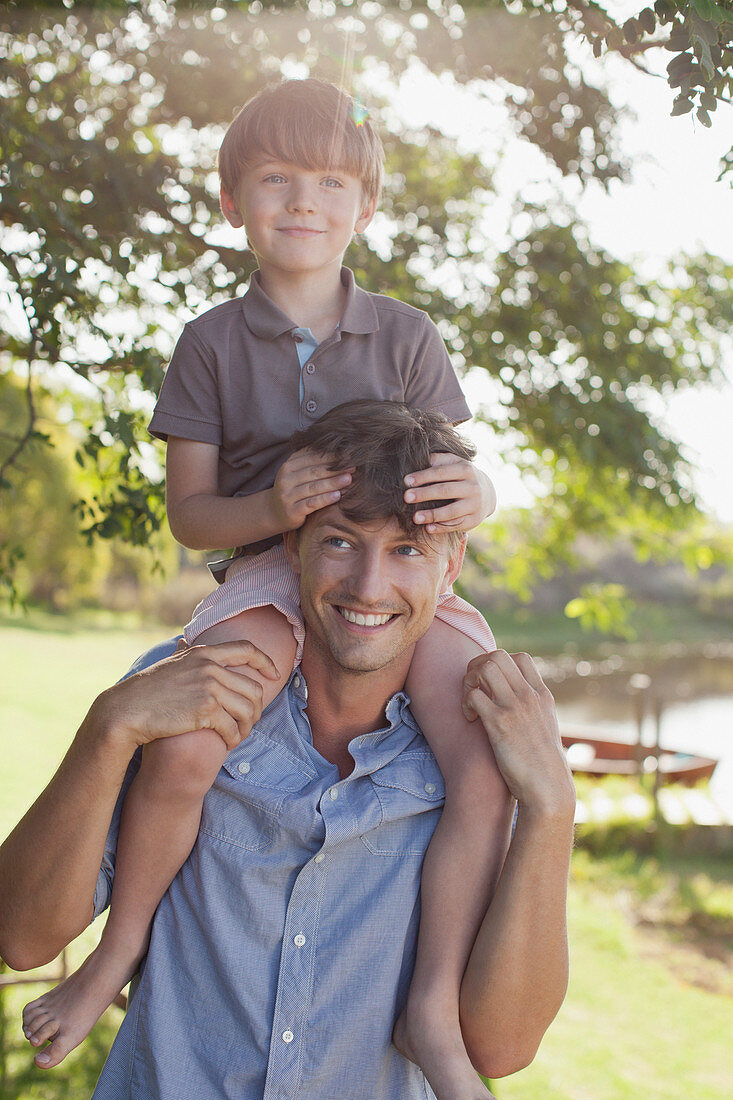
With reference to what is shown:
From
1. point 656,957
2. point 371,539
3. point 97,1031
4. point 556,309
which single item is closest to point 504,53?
point 556,309

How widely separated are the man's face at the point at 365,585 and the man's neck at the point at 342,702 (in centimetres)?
10

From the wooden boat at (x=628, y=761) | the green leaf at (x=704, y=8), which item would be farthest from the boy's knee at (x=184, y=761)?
the wooden boat at (x=628, y=761)

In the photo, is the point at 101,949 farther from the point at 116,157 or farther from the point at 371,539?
the point at 116,157

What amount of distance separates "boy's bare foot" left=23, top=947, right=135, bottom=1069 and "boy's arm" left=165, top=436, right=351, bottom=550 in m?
0.91

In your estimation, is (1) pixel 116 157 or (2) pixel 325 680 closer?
(2) pixel 325 680

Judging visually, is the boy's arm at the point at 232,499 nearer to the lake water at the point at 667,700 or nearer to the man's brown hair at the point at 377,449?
the man's brown hair at the point at 377,449

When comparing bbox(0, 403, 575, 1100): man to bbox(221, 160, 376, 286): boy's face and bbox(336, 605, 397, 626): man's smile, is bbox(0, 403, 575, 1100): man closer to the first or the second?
bbox(336, 605, 397, 626): man's smile

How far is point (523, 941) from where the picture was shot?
1774 millimetres

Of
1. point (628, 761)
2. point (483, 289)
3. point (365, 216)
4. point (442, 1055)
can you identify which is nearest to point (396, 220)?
point (483, 289)

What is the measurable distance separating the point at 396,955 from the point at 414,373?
1304 millimetres

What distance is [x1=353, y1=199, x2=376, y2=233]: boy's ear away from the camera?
2.38 m

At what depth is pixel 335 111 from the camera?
2.20 metres

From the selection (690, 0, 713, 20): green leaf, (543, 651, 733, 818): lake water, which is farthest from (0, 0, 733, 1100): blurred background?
(543, 651, 733, 818): lake water

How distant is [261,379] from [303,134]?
0.54 meters
